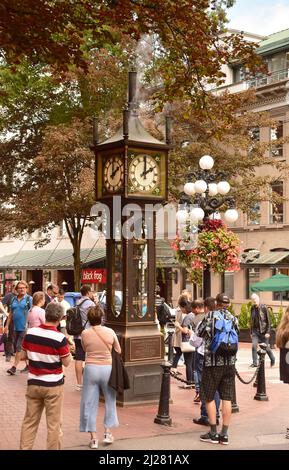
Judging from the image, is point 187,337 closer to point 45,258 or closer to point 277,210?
point 277,210

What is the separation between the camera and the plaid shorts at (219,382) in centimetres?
818

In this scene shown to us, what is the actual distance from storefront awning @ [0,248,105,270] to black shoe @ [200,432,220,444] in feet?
94.0

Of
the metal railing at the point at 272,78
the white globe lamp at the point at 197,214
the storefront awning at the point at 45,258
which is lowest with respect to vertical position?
the storefront awning at the point at 45,258

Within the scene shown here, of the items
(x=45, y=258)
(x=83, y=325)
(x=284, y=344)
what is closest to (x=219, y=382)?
(x=284, y=344)

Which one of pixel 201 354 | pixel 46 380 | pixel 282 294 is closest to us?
pixel 46 380

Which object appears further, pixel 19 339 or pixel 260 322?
pixel 260 322

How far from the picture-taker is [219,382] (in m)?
8.20

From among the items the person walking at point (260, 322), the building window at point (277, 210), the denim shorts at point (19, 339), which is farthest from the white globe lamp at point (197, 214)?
the building window at point (277, 210)

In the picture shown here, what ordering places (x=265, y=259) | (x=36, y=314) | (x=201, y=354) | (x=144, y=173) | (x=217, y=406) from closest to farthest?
Result: (x=217, y=406)
(x=201, y=354)
(x=144, y=173)
(x=36, y=314)
(x=265, y=259)

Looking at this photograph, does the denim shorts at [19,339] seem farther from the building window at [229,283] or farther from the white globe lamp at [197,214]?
the building window at [229,283]

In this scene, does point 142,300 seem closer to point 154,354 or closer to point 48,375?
point 154,354

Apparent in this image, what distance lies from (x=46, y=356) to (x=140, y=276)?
4681 millimetres

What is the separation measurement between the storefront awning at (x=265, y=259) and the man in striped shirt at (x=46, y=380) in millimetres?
27554

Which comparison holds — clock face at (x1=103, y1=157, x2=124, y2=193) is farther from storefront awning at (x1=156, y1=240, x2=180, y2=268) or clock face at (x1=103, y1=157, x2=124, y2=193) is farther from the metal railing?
storefront awning at (x1=156, y1=240, x2=180, y2=268)
